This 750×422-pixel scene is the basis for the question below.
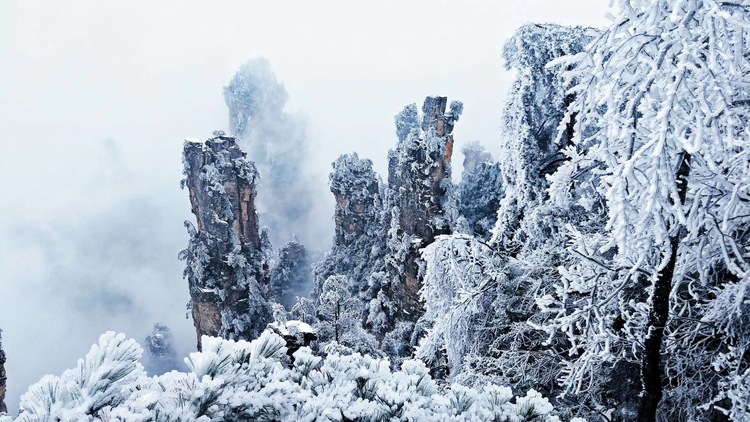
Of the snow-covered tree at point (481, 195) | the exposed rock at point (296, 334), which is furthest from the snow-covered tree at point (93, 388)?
the snow-covered tree at point (481, 195)

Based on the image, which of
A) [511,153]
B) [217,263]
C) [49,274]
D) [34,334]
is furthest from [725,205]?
[49,274]

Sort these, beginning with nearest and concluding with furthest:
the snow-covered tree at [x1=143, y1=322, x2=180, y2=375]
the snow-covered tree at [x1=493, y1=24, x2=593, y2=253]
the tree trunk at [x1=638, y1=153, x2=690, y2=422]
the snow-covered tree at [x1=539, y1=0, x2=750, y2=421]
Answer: the snow-covered tree at [x1=539, y1=0, x2=750, y2=421] → the tree trunk at [x1=638, y1=153, x2=690, y2=422] → the snow-covered tree at [x1=493, y1=24, x2=593, y2=253] → the snow-covered tree at [x1=143, y1=322, x2=180, y2=375]

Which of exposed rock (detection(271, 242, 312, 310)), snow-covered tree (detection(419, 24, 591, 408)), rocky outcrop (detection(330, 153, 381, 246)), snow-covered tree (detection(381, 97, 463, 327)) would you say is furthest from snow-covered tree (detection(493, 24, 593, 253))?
exposed rock (detection(271, 242, 312, 310))

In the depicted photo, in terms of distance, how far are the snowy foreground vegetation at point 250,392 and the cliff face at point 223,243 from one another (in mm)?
19280

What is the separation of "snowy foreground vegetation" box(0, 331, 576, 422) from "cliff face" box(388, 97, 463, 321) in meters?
17.8

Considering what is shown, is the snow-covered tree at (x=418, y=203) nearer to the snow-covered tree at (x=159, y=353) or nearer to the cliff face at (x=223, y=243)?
the cliff face at (x=223, y=243)

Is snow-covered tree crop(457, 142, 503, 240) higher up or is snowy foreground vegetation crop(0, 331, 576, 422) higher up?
snow-covered tree crop(457, 142, 503, 240)

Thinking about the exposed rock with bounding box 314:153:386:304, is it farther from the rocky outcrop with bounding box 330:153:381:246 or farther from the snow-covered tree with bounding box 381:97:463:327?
the snow-covered tree with bounding box 381:97:463:327

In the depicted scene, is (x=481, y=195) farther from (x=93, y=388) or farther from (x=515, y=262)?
(x=93, y=388)

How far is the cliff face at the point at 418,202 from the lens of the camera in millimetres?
20812

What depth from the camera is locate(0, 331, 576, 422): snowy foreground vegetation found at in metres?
1.63

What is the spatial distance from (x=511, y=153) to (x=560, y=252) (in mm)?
2525

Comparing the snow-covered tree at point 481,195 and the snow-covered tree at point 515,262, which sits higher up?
the snow-covered tree at point 481,195

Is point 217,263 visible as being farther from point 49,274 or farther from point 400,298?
point 49,274
